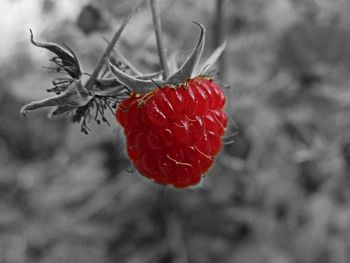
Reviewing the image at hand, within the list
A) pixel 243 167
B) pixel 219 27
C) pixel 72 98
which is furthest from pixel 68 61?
pixel 243 167

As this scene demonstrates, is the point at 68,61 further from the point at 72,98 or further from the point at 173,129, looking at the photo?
the point at 173,129

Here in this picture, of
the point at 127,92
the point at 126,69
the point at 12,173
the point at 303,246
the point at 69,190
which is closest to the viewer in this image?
the point at 127,92

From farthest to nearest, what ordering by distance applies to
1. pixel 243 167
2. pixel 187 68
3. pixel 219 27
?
pixel 243 167 → pixel 219 27 → pixel 187 68

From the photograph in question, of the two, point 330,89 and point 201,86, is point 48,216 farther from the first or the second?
point 201,86

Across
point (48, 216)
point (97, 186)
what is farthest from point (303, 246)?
point (48, 216)

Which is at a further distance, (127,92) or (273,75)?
(273,75)

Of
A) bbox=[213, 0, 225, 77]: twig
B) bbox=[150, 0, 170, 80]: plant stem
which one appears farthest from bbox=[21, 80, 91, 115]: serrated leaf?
bbox=[213, 0, 225, 77]: twig

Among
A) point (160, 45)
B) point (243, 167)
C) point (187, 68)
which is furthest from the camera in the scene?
point (243, 167)
